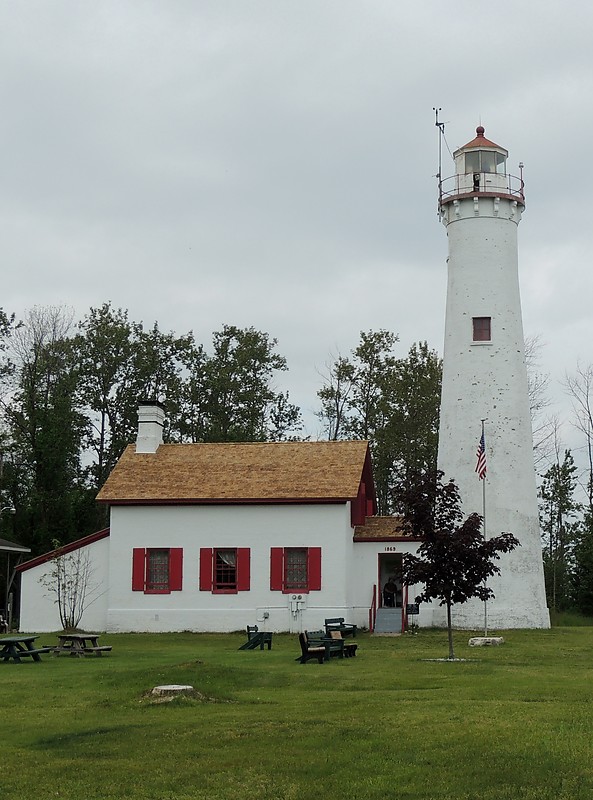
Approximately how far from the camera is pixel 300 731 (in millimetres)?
12008

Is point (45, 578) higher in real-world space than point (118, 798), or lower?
higher

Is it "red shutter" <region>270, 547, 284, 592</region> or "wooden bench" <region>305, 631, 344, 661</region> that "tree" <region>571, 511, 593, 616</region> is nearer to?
"red shutter" <region>270, 547, 284, 592</region>

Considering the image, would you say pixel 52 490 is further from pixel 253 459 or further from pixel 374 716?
pixel 374 716

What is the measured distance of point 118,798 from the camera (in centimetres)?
944

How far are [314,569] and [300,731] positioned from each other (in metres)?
18.3

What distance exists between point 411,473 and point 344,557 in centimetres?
888

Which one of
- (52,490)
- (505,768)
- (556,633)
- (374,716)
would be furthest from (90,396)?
(505,768)

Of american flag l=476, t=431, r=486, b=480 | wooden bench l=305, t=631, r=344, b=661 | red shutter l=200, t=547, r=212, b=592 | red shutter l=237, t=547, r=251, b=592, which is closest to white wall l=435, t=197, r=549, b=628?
american flag l=476, t=431, r=486, b=480

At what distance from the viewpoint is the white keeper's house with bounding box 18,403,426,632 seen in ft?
99.5

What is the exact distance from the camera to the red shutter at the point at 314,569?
99.1 feet

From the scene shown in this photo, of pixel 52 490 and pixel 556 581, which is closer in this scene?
pixel 52 490

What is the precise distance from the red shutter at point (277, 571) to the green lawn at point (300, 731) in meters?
10.9

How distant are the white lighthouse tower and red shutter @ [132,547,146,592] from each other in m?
8.77

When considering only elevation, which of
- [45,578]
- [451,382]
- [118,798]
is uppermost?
[451,382]
